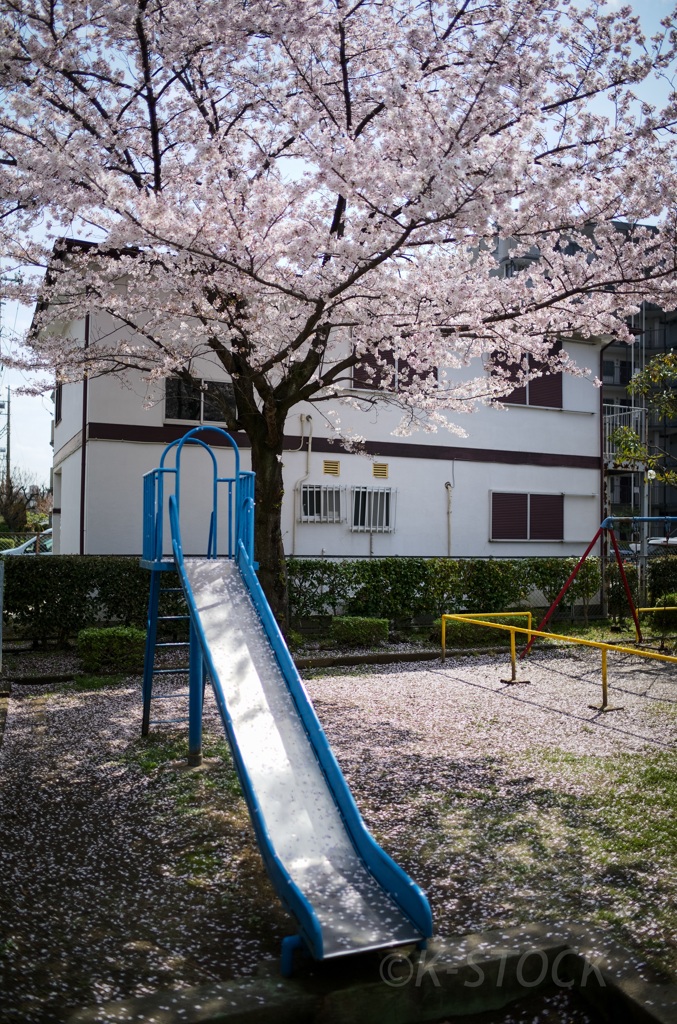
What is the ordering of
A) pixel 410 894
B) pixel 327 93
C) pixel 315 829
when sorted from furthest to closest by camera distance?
pixel 327 93
pixel 315 829
pixel 410 894

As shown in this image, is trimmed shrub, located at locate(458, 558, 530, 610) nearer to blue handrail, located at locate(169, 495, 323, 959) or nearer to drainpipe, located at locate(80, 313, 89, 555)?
drainpipe, located at locate(80, 313, 89, 555)

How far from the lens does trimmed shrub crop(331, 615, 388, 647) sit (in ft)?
41.8

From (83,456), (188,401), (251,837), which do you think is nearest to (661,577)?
(188,401)

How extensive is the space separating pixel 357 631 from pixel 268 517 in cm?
274

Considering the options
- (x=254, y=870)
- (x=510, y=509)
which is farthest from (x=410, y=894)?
(x=510, y=509)

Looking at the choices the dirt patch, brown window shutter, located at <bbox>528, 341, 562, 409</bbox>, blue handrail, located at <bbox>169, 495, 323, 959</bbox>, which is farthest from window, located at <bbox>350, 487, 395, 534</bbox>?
blue handrail, located at <bbox>169, 495, 323, 959</bbox>

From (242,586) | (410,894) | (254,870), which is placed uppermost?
(242,586)

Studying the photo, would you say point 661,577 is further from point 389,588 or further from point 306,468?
Result: point 306,468

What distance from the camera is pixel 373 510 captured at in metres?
15.8

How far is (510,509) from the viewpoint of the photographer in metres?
17.3

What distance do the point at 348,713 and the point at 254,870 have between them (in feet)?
13.3

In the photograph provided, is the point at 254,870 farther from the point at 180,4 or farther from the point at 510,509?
the point at 510,509

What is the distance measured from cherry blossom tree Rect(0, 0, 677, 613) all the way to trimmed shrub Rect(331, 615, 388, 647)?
14.7 ft

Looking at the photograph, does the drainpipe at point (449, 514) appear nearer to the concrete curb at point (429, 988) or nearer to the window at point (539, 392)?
the window at point (539, 392)
